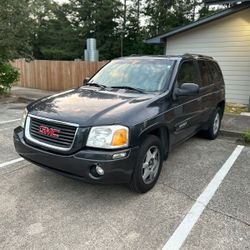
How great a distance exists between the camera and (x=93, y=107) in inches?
135

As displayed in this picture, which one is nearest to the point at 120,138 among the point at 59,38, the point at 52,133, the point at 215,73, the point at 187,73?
the point at 52,133

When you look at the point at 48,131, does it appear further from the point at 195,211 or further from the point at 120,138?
the point at 195,211

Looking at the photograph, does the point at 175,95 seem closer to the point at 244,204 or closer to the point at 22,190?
the point at 244,204

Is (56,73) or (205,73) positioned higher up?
(205,73)

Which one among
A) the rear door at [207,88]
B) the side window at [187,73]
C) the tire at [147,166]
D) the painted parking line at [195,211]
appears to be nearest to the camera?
the painted parking line at [195,211]

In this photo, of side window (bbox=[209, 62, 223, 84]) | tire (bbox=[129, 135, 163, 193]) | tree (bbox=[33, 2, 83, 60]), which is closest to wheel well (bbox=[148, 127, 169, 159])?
tire (bbox=[129, 135, 163, 193])

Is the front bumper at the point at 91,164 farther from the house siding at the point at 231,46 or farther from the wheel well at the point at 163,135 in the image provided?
the house siding at the point at 231,46

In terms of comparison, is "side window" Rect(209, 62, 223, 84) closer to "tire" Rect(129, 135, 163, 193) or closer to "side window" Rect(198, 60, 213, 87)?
"side window" Rect(198, 60, 213, 87)

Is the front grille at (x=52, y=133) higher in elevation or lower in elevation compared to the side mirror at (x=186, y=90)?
lower

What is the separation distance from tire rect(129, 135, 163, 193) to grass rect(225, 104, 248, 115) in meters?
5.88

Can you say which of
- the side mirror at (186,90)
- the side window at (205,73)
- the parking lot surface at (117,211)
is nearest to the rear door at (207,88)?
the side window at (205,73)

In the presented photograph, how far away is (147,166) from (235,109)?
22.5 ft

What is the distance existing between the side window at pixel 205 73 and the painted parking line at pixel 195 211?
5.17ft

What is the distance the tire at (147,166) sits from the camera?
131 inches
